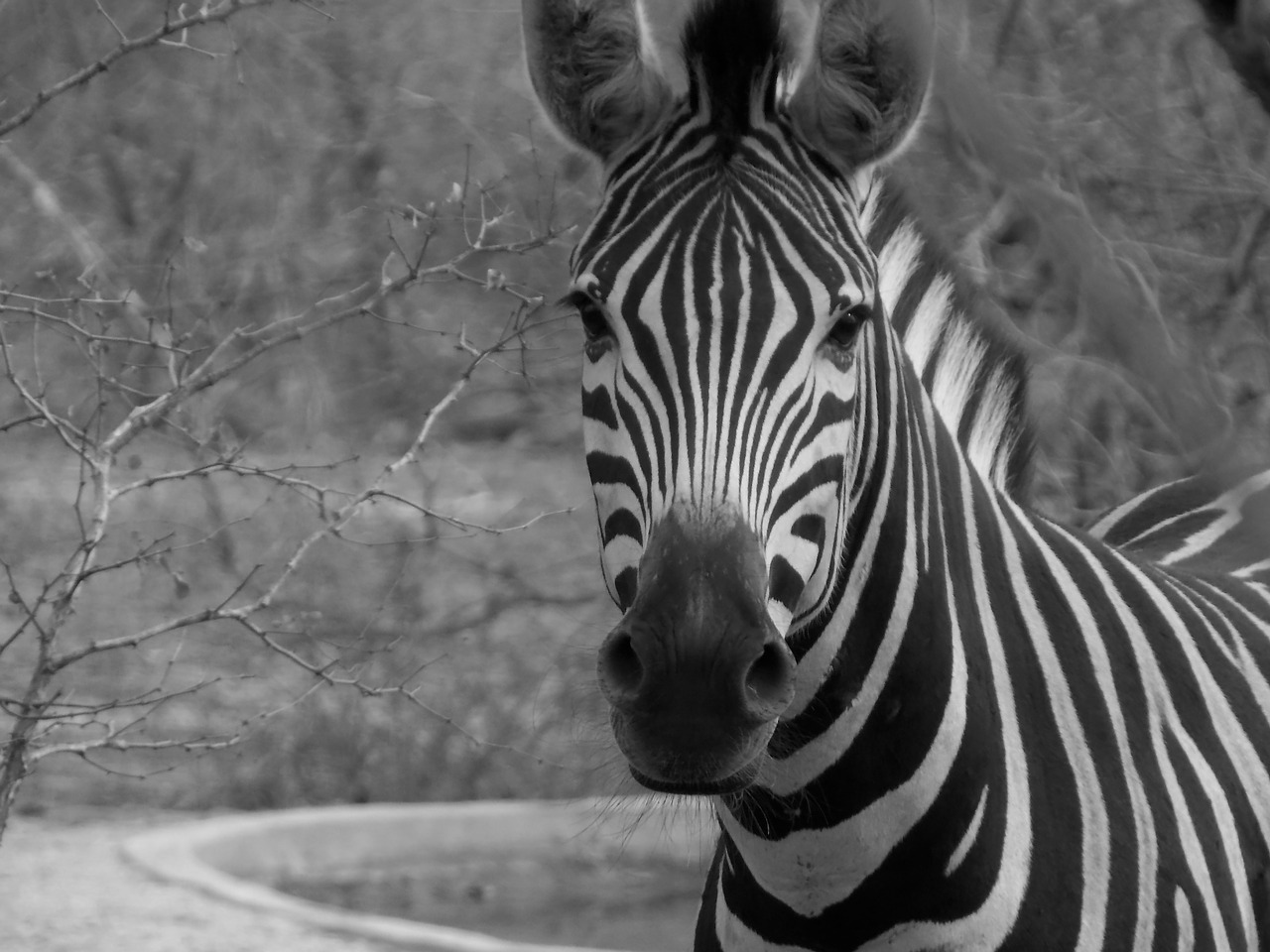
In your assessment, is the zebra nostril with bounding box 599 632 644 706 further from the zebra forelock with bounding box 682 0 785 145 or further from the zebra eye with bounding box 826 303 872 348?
the zebra forelock with bounding box 682 0 785 145

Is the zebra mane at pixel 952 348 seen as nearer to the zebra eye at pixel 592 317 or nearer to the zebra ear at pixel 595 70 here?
the zebra ear at pixel 595 70

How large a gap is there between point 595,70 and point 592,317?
0.50 meters

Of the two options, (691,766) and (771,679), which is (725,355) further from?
(691,766)

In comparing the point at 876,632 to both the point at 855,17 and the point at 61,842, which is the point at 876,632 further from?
the point at 61,842

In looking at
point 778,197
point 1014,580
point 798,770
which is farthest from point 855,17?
point 798,770

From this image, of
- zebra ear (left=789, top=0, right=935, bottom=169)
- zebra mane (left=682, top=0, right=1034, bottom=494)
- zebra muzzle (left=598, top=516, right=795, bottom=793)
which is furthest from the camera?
zebra mane (left=682, top=0, right=1034, bottom=494)

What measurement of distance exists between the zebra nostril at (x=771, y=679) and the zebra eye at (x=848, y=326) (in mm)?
540

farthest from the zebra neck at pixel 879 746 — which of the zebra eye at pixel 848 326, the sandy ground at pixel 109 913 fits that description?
the sandy ground at pixel 109 913

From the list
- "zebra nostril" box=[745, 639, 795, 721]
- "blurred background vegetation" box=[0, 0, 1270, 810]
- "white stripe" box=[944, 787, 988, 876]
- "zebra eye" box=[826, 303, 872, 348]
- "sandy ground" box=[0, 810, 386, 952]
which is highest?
"blurred background vegetation" box=[0, 0, 1270, 810]

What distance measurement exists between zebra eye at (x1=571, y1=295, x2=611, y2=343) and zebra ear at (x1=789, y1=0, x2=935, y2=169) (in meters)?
0.47

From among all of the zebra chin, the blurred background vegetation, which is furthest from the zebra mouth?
the blurred background vegetation

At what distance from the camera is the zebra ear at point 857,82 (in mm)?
2635

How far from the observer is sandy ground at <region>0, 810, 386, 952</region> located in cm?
650

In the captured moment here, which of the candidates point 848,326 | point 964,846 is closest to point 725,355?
point 848,326
